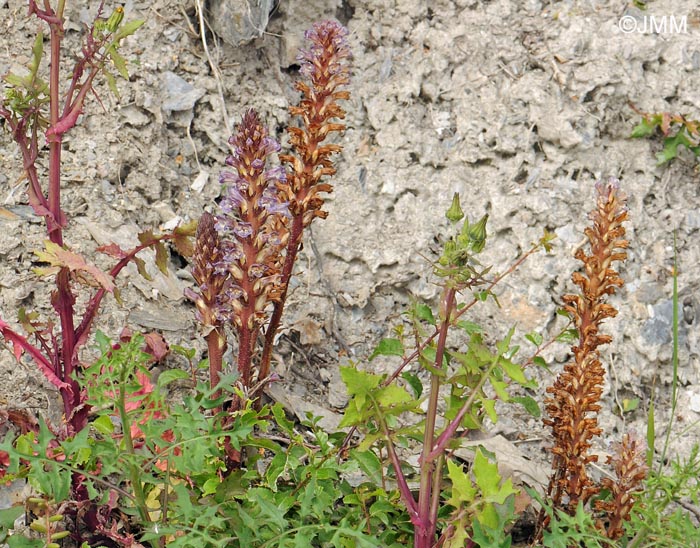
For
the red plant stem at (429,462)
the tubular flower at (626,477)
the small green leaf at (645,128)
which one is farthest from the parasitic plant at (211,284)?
the small green leaf at (645,128)

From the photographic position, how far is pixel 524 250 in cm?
402

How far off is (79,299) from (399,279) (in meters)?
1.46

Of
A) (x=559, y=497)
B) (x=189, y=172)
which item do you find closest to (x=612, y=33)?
(x=189, y=172)

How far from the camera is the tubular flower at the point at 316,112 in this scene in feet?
8.84

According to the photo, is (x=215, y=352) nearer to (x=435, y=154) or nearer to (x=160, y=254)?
(x=160, y=254)

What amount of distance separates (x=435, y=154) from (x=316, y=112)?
1543 millimetres

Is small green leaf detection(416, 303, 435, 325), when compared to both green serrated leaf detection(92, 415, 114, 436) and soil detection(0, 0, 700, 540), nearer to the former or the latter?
green serrated leaf detection(92, 415, 114, 436)

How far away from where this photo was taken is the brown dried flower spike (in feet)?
8.72

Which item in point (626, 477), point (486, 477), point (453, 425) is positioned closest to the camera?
point (486, 477)

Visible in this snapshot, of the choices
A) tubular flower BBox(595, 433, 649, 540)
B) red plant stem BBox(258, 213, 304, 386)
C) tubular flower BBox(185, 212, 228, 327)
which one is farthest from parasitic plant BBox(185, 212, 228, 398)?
tubular flower BBox(595, 433, 649, 540)

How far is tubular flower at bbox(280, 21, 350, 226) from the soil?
1.04 metres

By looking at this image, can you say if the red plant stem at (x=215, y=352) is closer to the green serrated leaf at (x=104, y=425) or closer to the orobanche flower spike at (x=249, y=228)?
the orobanche flower spike at (x=249, y=228)

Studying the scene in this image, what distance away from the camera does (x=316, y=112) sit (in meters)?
2.73

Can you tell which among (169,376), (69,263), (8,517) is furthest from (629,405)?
(8,517)
